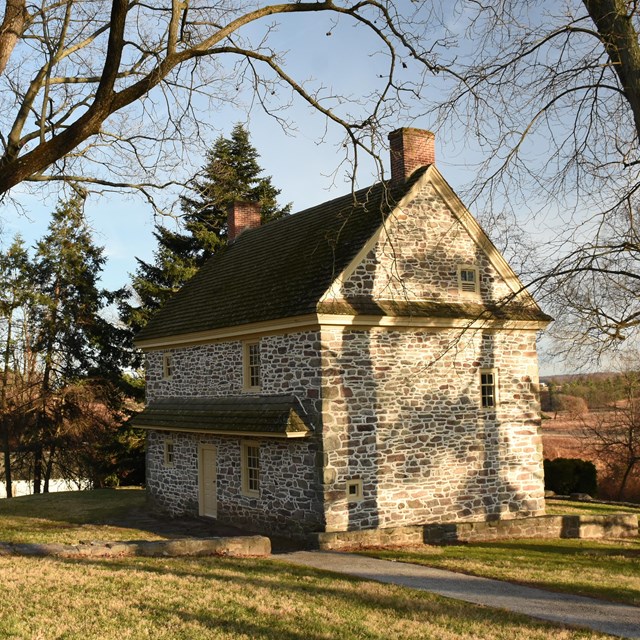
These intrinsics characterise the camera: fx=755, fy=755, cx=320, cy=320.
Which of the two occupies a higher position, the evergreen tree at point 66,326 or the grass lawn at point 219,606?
the evergreen tree at point 66,326

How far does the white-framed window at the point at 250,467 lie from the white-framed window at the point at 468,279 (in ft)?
21.5

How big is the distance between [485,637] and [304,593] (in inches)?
101

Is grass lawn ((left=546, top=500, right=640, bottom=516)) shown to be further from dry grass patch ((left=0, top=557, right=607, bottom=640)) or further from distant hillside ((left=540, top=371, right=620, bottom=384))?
dry grass patch ((left=0, top=557, right=607, bottom=640))

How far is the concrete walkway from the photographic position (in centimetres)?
948

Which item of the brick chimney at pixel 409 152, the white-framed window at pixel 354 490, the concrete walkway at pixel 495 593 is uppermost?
the brick chimney at pixel 409 152

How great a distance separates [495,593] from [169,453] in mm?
14248

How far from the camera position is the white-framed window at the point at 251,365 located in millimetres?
19031

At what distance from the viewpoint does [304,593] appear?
32.2 feet

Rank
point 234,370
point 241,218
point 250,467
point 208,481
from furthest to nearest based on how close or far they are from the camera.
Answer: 1. point 241,218
2. point 208,481
3. point 234,370
4. point 250,467

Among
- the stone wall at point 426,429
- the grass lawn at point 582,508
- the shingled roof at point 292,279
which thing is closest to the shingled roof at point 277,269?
the shingled roof at point 292,279

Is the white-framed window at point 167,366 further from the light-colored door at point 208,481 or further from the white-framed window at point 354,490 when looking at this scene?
the white-framed window at point 354,490

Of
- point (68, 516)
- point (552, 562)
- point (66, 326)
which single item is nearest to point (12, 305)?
point (66, 326)

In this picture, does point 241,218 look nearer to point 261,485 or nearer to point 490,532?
point 261,485

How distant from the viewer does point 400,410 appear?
1755cm
